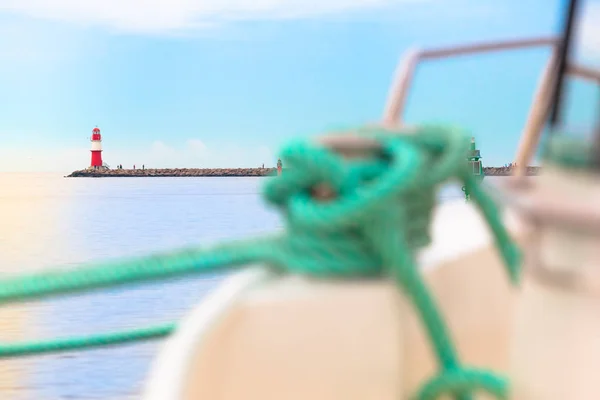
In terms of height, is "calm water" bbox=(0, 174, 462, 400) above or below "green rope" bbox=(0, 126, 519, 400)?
below

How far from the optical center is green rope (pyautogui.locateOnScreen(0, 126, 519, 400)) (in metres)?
0.57

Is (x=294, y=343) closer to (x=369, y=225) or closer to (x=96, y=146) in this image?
(x=369, y=225)

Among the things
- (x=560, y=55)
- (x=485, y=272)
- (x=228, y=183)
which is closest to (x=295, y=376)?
(x=485, y=272)

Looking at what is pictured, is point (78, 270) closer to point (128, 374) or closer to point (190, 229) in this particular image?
point (128, 374)

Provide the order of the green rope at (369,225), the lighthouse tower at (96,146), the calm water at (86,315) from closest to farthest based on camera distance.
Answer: the green rope at (369,225), the calm water at (86,315), the lighthouse tower at (96,146)

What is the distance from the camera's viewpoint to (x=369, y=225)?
0.57 m

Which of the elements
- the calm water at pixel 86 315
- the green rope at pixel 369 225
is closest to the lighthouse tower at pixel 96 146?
the calm water at pixel 86 315

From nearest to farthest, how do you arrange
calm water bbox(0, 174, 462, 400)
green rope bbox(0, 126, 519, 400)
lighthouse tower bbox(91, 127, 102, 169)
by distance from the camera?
green rope bbox(0, 126, 519, 400)
calm water bbox(0, 174, 462, 400)
lighthouse tower bbox(91, 127, 102, 169)

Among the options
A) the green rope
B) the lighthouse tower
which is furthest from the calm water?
the lighthouse tower

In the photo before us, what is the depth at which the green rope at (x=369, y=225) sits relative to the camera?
0.57 meters

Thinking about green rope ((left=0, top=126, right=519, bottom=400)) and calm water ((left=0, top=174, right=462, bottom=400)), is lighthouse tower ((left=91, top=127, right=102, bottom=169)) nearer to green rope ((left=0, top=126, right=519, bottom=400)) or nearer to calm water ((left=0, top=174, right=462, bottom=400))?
calm water ((left=0, top=174, right=462, bottom=400))

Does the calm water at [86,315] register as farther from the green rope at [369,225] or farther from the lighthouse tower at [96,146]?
the lighthouse tower at [96,146]

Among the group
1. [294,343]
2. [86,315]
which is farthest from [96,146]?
[294,343]

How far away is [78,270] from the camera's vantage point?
2.43 ft
